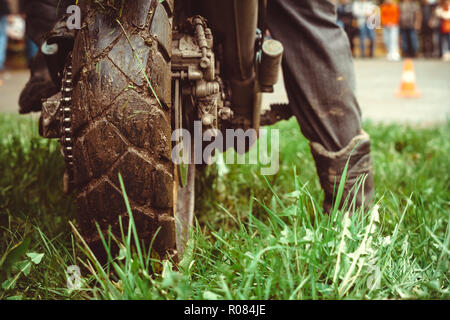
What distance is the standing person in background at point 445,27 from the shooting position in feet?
43.3

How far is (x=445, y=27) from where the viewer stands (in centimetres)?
1324

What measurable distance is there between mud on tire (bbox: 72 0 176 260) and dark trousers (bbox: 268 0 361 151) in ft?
2.18

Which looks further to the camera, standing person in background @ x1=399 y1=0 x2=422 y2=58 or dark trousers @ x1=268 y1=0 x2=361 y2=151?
standing person in background @ x1=399 y1=0 x2=422 y2=58

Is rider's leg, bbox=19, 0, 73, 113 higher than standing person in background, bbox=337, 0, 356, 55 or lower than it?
lower

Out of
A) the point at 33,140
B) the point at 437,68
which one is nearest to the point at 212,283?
the point at 33,140

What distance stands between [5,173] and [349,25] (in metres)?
11.7

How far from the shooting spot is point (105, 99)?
1.06 m

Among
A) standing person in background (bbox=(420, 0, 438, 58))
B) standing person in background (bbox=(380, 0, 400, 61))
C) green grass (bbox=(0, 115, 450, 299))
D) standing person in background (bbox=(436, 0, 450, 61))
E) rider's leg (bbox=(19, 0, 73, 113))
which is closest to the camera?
green grass (bbox=(0, 115, 450, 299))

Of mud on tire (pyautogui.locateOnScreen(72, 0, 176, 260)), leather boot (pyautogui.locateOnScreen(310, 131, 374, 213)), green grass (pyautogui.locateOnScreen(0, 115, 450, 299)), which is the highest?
mud on tire (pyautogui.locateOnScreen(72, 0, 176, 260))

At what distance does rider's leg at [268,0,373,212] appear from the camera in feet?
5.35

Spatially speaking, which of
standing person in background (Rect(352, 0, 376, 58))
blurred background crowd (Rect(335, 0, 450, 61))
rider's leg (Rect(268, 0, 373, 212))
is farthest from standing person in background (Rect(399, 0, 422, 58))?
rider's leg (Rect(268, 0, 373, 212))

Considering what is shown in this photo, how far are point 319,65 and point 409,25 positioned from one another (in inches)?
557

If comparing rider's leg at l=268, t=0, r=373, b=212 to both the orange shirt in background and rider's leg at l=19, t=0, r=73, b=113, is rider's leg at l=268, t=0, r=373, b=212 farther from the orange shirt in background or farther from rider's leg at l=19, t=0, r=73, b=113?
the orange shirt in background

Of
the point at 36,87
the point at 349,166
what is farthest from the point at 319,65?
the point at 36,87
